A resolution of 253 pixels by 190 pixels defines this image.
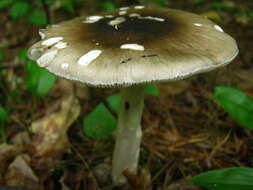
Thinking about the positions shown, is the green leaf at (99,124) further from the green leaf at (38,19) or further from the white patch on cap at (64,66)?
the green leaf at (38,19)

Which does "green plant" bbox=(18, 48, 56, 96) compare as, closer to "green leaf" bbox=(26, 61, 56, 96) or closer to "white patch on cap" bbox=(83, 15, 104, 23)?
"green leaf" bbox=(26, 61, 56, 96)

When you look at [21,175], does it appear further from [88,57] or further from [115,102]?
[88,57]

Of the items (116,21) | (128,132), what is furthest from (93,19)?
(128,132)

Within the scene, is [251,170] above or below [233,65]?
above

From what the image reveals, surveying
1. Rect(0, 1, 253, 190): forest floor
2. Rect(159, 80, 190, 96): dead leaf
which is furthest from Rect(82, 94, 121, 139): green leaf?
Rect(159, 80, 190, 96): dead leaf

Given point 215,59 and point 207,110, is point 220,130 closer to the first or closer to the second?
point 207,110

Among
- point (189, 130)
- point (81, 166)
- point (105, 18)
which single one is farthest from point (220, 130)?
point (105, 18)
